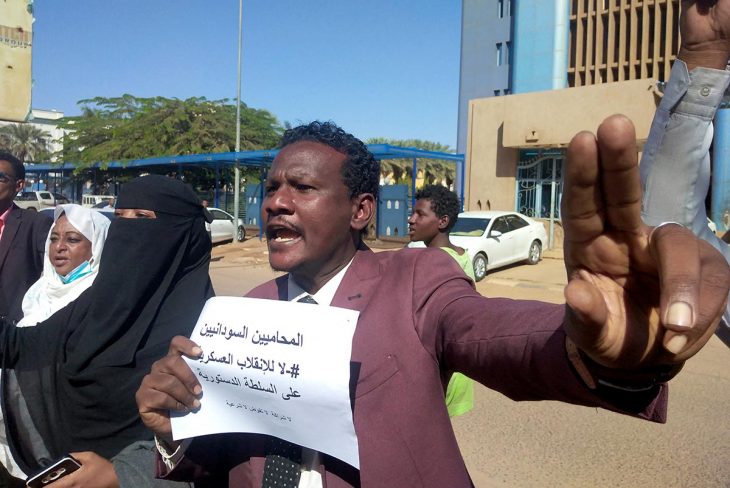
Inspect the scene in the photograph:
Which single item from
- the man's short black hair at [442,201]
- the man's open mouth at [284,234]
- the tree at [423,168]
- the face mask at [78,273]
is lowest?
the face mask at [78,273]

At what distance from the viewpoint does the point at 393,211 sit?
19250 mm

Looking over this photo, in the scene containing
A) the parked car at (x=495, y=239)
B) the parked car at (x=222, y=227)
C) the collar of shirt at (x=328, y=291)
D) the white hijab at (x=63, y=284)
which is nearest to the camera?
Answer: the collar of shirt at (x=328, y=291)

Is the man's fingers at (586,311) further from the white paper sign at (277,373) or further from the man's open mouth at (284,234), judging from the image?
the man's open mouth at (284,234)

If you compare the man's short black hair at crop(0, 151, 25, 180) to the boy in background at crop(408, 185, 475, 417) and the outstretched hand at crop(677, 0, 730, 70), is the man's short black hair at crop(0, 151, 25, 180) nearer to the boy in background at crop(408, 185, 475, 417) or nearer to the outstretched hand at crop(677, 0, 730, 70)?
the boy in background at crop(408, 185, 475, 417)

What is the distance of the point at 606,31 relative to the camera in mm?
20000

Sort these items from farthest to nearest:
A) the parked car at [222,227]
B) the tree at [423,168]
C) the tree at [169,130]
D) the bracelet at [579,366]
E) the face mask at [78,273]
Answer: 1. the tree at [423,168]
2. the tree at [169,130]
3. the parked car at [222,227]
4. the face mask at [78,273]
5. the bracelet at [579,366]

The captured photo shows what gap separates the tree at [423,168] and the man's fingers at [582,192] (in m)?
26.9

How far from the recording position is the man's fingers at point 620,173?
0.81m

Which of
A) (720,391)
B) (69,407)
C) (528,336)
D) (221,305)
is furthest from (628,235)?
(720,391)

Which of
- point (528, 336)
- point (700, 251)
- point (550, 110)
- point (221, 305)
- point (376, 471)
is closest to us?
point (700, 251)

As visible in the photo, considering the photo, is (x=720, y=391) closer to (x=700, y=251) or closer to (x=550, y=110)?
(x=700, y=251)

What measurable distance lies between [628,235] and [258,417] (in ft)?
3.22

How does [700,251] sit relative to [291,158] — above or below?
below

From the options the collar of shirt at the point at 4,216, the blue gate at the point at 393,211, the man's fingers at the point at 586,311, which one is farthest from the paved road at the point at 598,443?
the blue gate at the point at 393,211
